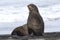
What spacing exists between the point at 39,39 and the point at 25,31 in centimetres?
224

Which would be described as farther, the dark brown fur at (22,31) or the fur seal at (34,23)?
the dark brown fur at (22,31)

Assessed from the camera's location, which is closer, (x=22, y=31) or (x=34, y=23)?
(x=34, y=23)

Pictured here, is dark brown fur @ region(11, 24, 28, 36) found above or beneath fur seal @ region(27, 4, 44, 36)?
beneath

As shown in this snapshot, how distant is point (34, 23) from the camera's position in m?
7.88

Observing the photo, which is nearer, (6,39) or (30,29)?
(6,39)

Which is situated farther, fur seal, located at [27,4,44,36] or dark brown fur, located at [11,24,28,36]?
dark brown fur, located at [11,24,28,36]

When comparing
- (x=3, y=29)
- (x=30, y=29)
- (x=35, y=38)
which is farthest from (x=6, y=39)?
(x=3, y=29)

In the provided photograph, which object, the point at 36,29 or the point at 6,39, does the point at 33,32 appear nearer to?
the point at 36,29

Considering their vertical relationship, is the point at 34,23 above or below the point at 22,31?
above

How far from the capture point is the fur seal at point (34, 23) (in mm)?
7758

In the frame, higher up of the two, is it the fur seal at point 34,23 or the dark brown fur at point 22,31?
the fur seal at point 34,23

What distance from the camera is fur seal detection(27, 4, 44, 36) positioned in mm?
7758

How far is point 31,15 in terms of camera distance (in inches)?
320

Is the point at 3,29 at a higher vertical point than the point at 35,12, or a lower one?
lower
